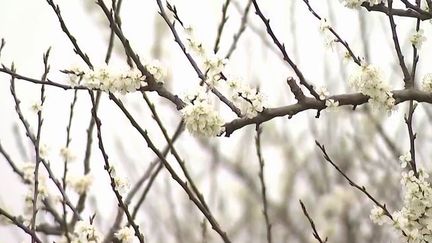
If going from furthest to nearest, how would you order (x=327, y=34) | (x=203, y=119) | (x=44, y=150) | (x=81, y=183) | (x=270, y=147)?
(x=270, y=147) → (x=81, y=183) → (x=44, y=150) → (x=327, y=34) → (x=203, y=119)

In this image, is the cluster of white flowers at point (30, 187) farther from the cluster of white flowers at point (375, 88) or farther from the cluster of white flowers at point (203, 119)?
the cluster of white flowers at point (375, 88)

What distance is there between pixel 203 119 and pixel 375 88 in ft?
0.57

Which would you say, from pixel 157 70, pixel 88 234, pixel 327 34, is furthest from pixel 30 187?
pixel 327 34

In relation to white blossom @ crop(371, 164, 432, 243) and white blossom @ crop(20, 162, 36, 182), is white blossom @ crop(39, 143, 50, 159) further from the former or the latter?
white blossom @ crop(371, 164, 432, 243)

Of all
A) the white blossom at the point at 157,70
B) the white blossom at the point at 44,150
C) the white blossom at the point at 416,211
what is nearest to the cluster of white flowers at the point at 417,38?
the white blossom at the point at 416,211

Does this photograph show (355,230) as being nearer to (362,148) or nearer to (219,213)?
(362,148)

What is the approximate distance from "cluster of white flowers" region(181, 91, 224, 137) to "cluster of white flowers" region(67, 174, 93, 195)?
0.49 m

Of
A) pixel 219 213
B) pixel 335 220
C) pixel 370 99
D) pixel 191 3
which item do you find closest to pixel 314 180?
pixel 335 220

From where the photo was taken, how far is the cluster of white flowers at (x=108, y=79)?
0.61m

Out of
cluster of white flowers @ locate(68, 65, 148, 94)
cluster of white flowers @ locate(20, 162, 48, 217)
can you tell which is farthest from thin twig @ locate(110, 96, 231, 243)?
cluster of white flowers @ locate(20, 162, 48, 217)

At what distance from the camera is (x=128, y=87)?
61 cm

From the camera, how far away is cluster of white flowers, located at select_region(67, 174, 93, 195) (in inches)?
41.3

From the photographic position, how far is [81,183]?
1.05 metres

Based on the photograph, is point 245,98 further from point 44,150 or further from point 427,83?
point 44,150
